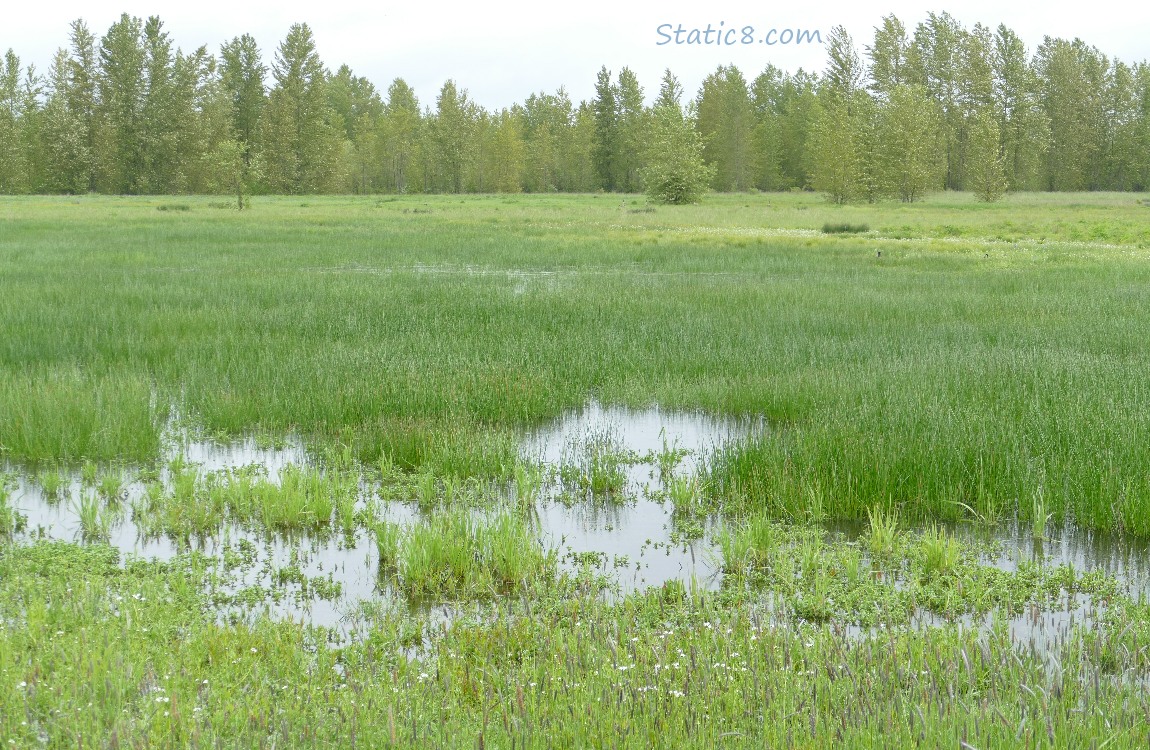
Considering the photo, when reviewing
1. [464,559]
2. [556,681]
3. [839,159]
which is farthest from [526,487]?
[839,159]

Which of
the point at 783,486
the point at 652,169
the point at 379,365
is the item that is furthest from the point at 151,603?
the point at 652,169

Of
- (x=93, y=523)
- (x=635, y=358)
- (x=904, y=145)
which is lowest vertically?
(x=93, y=523)

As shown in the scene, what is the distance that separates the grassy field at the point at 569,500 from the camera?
3.63 metres

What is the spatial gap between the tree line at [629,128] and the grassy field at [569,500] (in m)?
49.8

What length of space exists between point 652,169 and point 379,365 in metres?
52.7

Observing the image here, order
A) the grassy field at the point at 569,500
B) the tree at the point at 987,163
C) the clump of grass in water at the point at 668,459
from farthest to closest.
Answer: the tree at the point at 987,163 < the clump of grass in water at the point at 668,459 < the grassy field at the point at 569,500

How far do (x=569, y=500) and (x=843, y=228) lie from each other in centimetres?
3268

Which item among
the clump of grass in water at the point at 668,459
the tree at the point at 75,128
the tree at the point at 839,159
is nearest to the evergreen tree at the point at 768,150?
the tree at the point at 839,159

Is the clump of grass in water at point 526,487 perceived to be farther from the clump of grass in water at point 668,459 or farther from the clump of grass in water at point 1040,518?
the clump of grass in water at point 1040,518

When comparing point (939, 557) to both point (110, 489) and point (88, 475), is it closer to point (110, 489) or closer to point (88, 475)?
point (110, 489)

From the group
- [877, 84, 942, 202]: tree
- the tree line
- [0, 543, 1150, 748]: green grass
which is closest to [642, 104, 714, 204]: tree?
the tree line

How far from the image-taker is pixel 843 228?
37.5 m

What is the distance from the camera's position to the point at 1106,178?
3282 inches

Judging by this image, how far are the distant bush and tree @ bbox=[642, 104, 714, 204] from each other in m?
24.5
